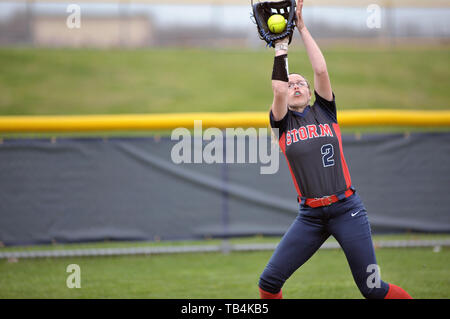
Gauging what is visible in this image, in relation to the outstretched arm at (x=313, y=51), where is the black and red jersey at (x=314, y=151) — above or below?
below

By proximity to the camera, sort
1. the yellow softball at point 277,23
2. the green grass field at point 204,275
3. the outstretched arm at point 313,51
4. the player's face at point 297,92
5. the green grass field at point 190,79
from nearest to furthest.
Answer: the yellow softball at point 277,23 → the outstretched arm at point 313,51 → the player's face at point 297,92 → the green grass field at point 204,275 → the green grass field at point 190,79

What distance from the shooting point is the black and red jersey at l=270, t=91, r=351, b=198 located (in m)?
3.61

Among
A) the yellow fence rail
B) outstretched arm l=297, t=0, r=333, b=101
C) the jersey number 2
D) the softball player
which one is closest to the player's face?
the softball player

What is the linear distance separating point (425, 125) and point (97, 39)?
16.8 metres

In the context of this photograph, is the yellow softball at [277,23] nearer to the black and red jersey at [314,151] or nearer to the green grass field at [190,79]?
the black and red jersey at [314,151]

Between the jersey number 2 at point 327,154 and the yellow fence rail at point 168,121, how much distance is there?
283 centimetres

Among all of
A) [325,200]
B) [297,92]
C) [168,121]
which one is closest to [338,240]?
[325,200]

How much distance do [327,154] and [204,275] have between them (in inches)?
105

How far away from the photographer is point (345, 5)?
2109cm

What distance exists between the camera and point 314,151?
11.8 feet

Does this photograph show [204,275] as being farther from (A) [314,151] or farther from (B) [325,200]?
(A) [314,151]

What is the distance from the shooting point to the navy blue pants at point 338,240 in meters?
3.48

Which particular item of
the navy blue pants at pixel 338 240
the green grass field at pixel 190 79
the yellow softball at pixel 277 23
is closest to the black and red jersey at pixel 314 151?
the navy blue pants at pixel 338 240

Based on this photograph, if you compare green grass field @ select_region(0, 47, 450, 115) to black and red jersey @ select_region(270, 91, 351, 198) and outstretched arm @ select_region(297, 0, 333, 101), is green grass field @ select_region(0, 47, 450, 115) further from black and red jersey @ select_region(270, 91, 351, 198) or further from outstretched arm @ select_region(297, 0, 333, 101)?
outstretched arm @ select_region(297, 0, 333, 101)
